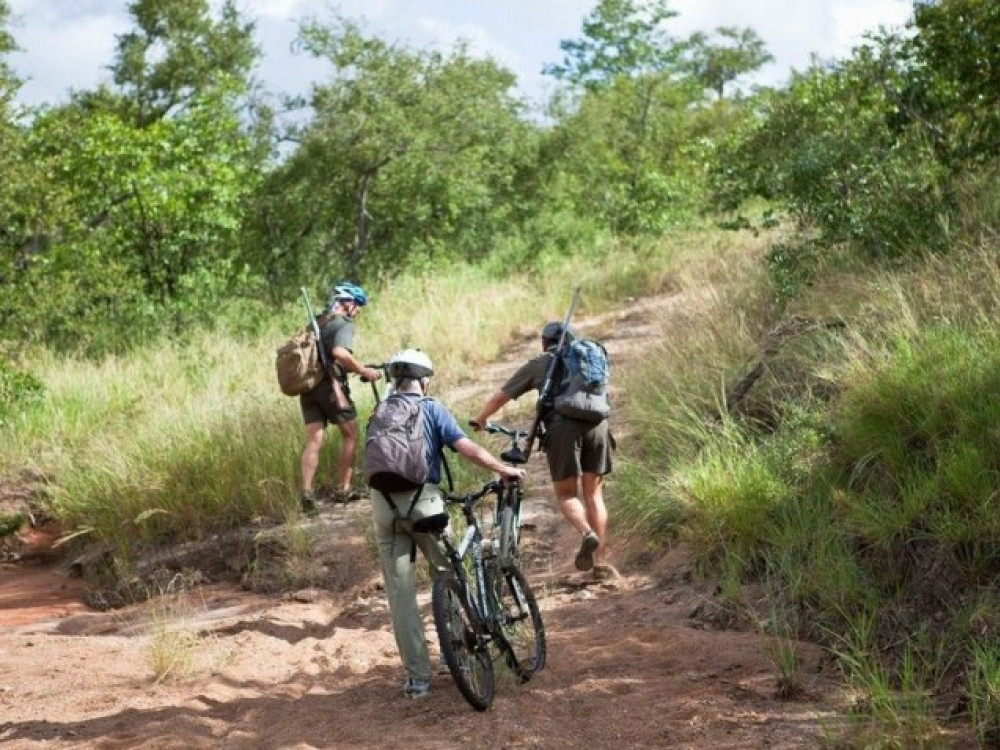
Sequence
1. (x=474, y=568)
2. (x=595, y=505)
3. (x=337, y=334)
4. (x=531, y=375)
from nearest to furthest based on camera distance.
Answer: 1. (x=474, y=568)
2. (x=531, y=375)
3. (x=595, y=505)
4. (x=337, y=334)

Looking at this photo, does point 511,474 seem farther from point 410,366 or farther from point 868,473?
point 868,473

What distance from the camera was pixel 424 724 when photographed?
6.52 metres

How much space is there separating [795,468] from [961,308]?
1633mm

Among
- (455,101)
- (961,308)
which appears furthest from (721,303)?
(455,101)

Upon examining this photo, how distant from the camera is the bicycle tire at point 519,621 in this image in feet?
22.6

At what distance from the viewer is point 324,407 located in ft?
35.1

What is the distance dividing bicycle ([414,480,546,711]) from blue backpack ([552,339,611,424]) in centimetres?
119

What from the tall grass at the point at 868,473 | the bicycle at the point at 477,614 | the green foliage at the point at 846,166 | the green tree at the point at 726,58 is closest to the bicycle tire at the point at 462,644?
the bicycle at the point at 477,614

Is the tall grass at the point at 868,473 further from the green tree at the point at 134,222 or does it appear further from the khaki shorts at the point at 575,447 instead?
the green tree at the point at 134,222

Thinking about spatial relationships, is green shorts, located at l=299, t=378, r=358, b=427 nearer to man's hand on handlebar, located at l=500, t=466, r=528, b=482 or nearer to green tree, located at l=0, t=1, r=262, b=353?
man's hand on handlebar, located at l=500, t=466, r=528, b=482

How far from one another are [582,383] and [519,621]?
164 centimetres

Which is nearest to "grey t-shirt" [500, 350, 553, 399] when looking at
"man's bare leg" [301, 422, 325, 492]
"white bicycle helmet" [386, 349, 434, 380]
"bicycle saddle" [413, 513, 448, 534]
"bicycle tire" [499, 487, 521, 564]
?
"bicycle tire" [499, 487, 521, 564]

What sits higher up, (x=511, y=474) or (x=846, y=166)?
(x=846, y=166)

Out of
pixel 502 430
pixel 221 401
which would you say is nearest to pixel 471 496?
pixel 502 430
